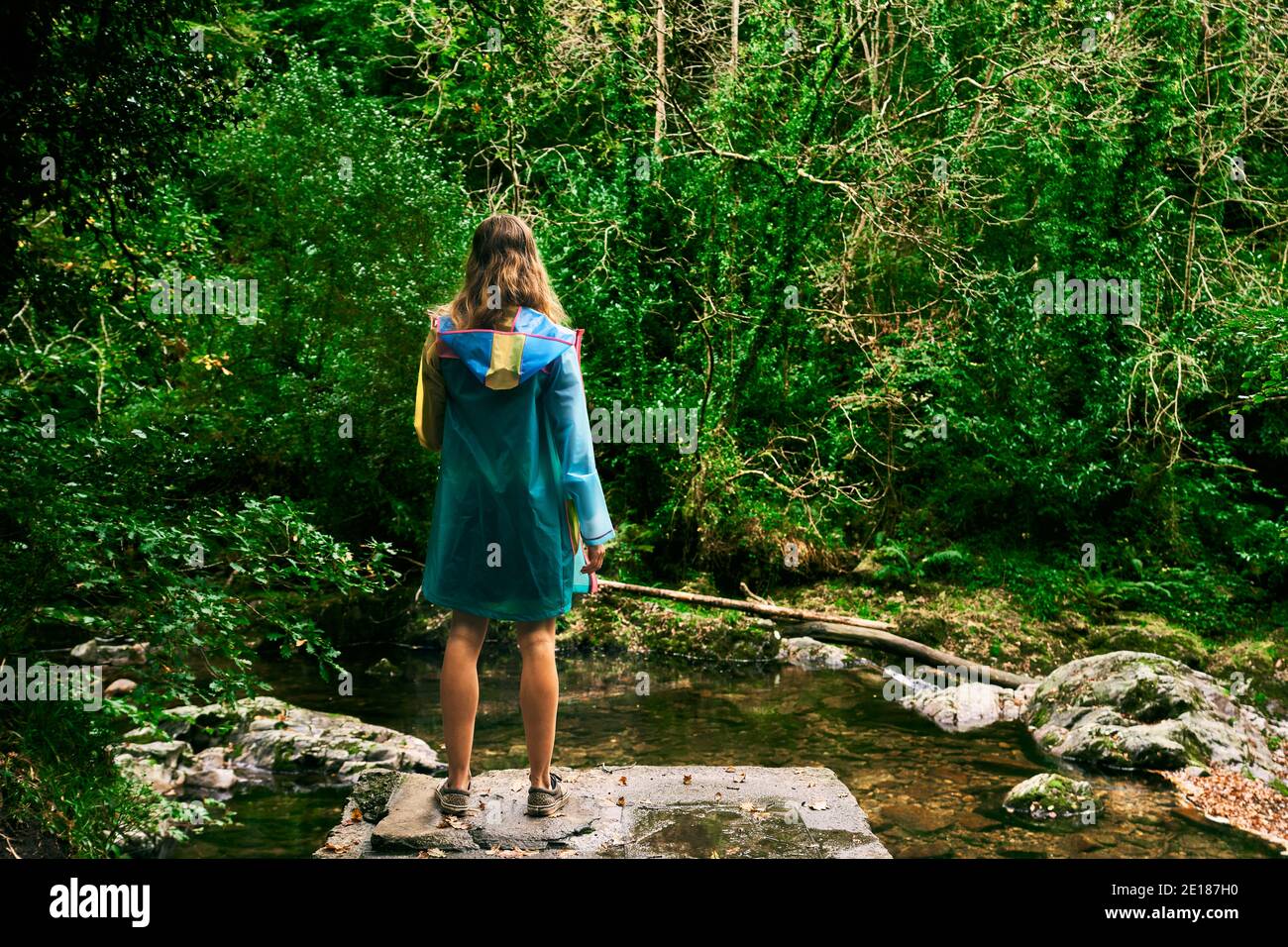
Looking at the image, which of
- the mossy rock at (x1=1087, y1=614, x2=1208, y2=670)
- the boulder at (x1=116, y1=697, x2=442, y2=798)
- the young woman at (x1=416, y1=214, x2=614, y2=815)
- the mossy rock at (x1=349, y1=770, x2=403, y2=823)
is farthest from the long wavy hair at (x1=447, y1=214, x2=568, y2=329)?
the mossy rock at (x1=1087, y1=614, x2=1208, y2=670)

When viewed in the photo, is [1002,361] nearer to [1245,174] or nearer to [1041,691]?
[1245,174]

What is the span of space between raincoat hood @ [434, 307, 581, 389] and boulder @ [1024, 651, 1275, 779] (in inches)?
242

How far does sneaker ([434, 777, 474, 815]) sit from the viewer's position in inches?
174

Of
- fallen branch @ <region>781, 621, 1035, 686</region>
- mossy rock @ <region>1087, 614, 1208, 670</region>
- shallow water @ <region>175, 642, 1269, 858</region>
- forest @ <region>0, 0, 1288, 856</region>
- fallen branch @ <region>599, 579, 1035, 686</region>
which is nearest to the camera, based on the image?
shallow water @ <region>175, 642, 1269, 858</region>

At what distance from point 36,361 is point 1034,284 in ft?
38.4

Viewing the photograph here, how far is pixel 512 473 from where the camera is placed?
14.1ft

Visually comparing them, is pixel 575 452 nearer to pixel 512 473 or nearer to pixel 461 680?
pixel 512 473

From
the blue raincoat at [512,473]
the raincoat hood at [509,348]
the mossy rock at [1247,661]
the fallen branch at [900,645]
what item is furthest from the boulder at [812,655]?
the raincoat hood at [509,348]

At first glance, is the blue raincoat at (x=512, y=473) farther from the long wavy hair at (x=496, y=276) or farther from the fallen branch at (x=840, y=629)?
the fallen branch at (x=840, y=629)

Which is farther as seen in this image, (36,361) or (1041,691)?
(1041,691)

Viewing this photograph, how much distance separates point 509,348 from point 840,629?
28.7ft

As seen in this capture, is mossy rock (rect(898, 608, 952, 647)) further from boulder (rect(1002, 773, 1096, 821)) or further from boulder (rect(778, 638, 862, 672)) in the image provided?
boulder (rect(1002, 773, 1096, 821))

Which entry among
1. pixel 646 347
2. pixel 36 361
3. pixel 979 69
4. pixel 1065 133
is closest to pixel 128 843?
pixel 36 361

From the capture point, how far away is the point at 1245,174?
14.1m
